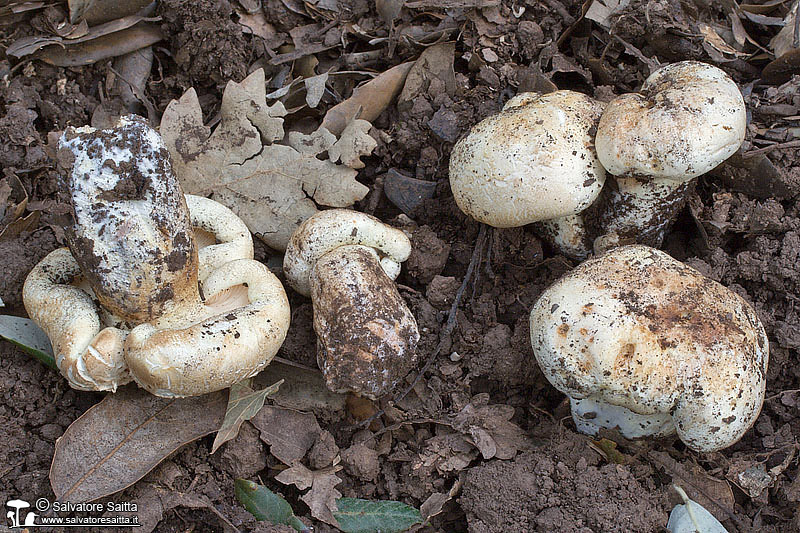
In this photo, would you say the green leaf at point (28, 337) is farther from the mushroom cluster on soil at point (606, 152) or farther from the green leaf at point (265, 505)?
the mushroom cluster on soil at point (606, 152)

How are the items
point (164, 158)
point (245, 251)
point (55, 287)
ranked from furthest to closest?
point (245, 251), point (55, 287), point (164, 158)

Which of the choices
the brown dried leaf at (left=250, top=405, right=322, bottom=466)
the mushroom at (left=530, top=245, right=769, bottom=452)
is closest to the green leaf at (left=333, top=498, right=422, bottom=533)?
the brown dried leaf at (left=250, top=405, right=322, bottom=466)

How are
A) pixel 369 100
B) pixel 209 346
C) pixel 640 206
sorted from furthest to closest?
1. pixel 369 100
2. pixel 640 206
3. pixel 209 346

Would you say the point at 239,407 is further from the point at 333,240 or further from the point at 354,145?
the point at 354,145

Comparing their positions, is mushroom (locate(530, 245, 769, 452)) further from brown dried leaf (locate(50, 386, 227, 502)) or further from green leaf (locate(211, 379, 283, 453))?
brown dried leaf (locate(50, 386, 227, 502))

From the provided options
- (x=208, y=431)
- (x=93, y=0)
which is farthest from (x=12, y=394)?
(x=93, y=0)

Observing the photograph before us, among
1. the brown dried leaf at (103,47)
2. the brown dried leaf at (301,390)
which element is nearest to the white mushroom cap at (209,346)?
the brown dried leaf at (301,390)

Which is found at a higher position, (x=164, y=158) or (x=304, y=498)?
(x=164, y=158)

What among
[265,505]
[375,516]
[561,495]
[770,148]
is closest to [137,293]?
[265,505]

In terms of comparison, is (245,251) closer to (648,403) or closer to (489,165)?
(489,165)
